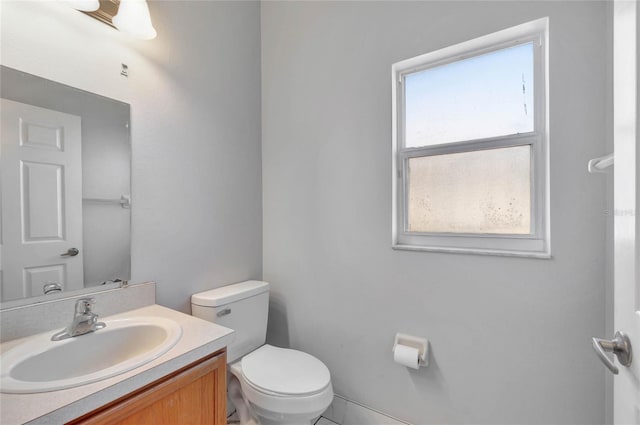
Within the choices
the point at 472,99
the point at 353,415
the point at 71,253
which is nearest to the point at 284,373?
the point at 353,415

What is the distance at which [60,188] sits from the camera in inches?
40.9

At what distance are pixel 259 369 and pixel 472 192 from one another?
4.54 ft

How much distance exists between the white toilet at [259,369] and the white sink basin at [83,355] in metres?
0.35

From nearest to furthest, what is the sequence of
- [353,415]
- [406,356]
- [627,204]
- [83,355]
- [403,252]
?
[627,204] < [83,355] < [406,356] < [403,252] < [353,415]

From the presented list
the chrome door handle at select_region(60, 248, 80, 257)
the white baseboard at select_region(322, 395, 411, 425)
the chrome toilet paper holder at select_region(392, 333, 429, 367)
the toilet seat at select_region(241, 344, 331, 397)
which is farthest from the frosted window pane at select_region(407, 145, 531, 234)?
the chrome door handle at select_region(60, 248, 80, 257)

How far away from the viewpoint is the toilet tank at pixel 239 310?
1.41 metres

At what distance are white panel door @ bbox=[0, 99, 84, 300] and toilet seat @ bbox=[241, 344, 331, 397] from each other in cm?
86

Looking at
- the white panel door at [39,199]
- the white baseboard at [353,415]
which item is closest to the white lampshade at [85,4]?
the white panel door at [39,199]

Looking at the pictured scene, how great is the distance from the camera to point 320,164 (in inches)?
66.6

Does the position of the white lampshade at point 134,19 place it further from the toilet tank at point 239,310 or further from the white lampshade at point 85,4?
the toilet tank at point 239,310

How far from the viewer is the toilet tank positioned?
1.41 meters

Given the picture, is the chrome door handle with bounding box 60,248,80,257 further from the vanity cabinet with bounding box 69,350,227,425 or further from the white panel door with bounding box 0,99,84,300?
the vanity cabinet with bounding box 69,350,227,425

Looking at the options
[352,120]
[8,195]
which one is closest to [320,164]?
[352,120]

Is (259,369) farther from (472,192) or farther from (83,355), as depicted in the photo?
(472,192)
